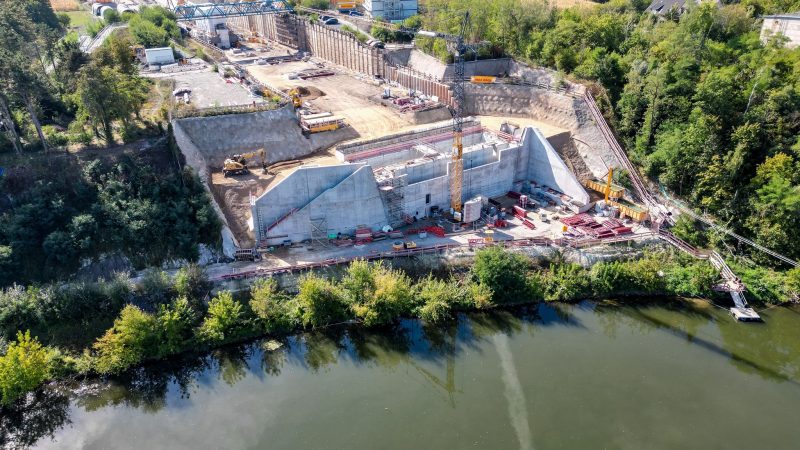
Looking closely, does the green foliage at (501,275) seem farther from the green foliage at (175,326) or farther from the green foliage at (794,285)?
the green foliage at (175,326)

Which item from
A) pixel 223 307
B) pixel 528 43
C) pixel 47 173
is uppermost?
pixel 528 43

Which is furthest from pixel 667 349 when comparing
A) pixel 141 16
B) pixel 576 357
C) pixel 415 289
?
pixel 141 16

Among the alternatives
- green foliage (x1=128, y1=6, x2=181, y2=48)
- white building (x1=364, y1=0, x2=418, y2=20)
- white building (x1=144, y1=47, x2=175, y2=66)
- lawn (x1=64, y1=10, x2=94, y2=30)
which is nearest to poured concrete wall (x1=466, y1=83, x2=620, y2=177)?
white building (x1=364, y1=0, x2=418, y2=20)

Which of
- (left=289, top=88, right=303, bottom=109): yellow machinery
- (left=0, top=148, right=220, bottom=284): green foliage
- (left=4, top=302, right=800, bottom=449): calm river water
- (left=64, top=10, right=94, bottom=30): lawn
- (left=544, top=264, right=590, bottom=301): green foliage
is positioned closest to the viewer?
(left=4, top=302, right=800, bottom=449): calm river water

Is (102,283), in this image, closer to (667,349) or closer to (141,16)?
(667,349)

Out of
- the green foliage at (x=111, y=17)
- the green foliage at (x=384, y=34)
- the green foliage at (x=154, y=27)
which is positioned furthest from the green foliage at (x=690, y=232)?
the green foliage at (x=111, y=17)

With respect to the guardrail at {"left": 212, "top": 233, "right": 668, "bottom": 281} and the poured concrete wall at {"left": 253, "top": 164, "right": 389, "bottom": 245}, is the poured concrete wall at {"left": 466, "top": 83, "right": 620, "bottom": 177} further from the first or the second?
the poured concrete wall at {"left": 253, "top": 164, "right": 389, "bottom": 245}
